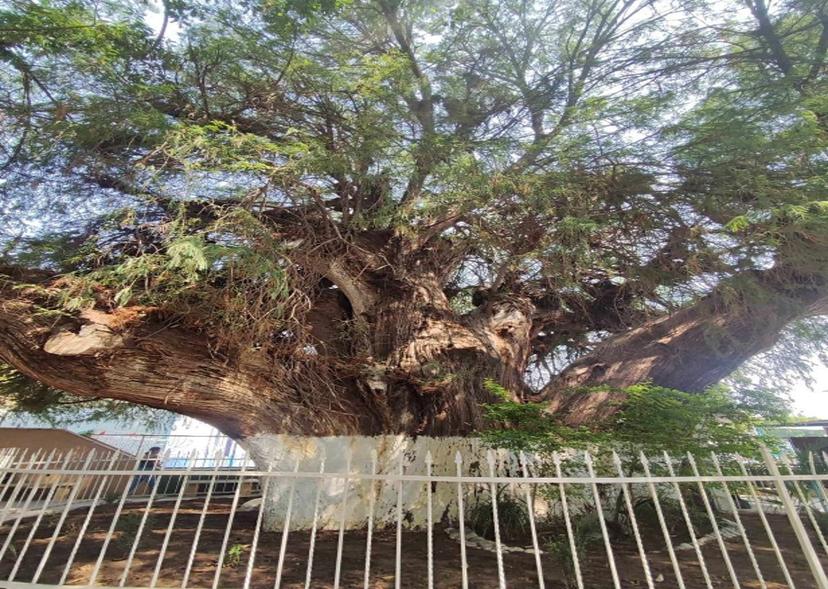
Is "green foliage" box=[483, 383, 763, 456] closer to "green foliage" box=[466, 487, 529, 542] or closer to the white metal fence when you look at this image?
the white metal fence

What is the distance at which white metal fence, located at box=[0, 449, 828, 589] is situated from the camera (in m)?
3.01

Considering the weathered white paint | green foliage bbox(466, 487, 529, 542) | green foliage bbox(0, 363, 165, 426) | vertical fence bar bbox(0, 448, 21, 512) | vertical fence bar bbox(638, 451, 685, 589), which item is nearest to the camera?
vertical fence bar bbox(638, 451, 685, 589)

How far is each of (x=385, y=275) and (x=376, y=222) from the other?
1.07m

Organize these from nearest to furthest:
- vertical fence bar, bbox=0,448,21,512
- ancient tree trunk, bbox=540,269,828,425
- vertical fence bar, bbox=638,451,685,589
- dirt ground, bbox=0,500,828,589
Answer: vertical fence bar, bbox=638,451,685,589, vertical fence bar, bbox=0,448,21,512, dirt ground, bbox=0,500,828,589, ancient tree trunk, bbox=540,269,828,425

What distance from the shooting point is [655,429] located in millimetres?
4977

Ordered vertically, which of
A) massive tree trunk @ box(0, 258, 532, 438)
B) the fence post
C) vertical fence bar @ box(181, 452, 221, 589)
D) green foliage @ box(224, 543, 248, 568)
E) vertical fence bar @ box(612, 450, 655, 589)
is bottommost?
green foliage @ box(224, 543, 248, 568)

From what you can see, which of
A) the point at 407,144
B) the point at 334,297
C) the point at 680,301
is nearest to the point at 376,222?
the point at 407,144

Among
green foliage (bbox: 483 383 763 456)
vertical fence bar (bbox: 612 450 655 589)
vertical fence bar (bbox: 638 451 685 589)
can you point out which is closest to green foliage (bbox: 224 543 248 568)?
green foliage (bbox: 483 383 763 456)

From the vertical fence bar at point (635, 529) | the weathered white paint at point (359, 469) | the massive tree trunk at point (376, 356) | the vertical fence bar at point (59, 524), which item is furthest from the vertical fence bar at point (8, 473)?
the vertical fence bar at point (635, 529)

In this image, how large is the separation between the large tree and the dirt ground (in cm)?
133

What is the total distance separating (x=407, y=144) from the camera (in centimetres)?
582

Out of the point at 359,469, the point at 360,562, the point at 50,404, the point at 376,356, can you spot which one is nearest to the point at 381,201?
the point at 376,356

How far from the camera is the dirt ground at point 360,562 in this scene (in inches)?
140

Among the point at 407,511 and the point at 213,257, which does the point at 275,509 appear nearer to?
the point at 407,511
